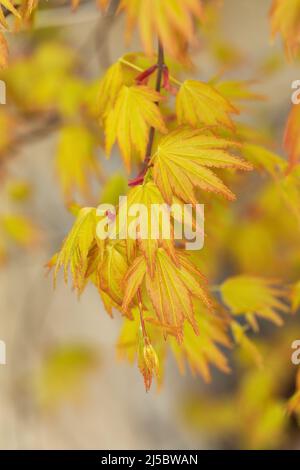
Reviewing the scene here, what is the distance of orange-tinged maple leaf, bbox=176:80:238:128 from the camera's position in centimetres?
63

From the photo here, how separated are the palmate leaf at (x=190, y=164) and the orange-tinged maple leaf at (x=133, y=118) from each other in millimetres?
40

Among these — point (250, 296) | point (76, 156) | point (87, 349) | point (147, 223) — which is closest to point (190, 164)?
point (147, 223)

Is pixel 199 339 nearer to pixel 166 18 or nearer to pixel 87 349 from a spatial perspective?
pixel 166 18

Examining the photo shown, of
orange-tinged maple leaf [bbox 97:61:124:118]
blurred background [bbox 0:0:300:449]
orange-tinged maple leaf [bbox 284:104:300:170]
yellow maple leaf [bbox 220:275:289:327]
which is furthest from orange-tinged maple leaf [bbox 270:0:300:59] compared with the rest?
blurred background [bbox 0:0:300:449]

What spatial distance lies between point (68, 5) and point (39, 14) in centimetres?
19

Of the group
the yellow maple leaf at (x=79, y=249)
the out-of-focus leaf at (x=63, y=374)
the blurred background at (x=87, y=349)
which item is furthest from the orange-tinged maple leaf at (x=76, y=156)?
the out-of-focus leaf at (x=63, y=374)

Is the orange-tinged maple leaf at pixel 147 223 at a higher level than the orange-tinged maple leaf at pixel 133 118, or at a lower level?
lower

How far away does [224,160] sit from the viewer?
1.82 ft

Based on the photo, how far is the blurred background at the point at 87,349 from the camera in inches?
62.3

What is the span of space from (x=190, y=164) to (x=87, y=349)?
1.24m

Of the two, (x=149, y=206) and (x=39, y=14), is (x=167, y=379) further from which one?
(x=149, y=206)

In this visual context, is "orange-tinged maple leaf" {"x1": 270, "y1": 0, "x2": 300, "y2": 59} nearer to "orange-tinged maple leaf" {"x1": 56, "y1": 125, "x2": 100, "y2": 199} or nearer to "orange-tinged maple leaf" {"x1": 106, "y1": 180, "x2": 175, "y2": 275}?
"orange-tinged maple leaf" {"x1": 106, "y1": 180, "x2": 175, "y2": 275}

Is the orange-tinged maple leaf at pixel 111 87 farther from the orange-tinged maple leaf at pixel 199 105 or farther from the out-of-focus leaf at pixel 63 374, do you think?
the out-of-focus leaf at pixel 63 374
